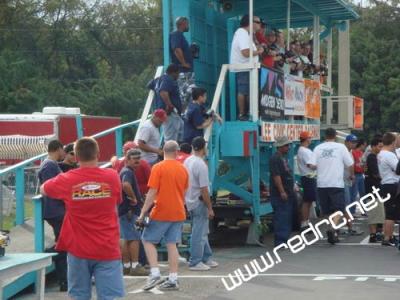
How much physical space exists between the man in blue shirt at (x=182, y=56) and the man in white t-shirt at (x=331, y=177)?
245cm

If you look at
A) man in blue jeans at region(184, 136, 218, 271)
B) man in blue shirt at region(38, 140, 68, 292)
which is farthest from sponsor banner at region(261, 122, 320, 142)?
man in blue shirt at region(38, 140, 68, 292)

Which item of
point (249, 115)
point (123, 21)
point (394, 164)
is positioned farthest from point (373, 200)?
point (123, 21)

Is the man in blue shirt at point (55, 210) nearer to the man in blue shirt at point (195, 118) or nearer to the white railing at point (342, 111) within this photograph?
the man in blue shirt at point (195, 118)

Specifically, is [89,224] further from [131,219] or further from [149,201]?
[131,219]

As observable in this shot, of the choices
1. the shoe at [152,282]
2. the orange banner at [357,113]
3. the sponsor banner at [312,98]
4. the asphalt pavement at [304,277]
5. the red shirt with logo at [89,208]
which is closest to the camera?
the red shirt with logo at [89,208]

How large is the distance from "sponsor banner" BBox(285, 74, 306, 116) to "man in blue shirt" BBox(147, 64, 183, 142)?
3245 mm


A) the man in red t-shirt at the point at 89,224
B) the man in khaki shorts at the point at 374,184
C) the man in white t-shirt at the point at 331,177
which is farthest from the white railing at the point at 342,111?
the man in red t-shirt at the point at 89,224

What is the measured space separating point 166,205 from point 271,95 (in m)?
5.26

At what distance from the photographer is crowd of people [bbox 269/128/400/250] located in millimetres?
12398

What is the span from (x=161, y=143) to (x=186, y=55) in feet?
5.30

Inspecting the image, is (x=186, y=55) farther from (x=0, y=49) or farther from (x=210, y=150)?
(x=0, y=49)

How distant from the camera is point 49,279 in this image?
10.2m

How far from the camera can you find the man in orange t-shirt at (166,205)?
30.0 ft

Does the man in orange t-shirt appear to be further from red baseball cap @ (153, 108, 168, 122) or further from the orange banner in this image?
the orange banner
